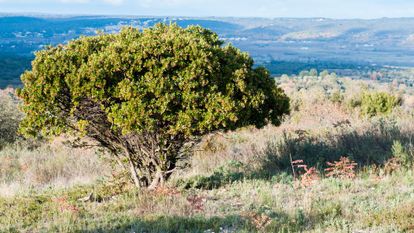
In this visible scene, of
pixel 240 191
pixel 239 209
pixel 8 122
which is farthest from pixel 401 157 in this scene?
pixel 8 122

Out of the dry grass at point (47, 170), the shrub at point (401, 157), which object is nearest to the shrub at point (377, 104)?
the shrub at point (401, 157)

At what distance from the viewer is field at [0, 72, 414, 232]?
5367 mm

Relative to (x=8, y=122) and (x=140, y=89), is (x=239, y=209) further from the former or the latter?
(x=8, y=122)

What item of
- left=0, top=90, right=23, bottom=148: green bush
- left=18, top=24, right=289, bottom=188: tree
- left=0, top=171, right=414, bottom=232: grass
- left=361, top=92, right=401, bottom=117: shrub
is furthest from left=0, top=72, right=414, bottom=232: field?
left=361, top=92, right=401, bottom=117: shrub

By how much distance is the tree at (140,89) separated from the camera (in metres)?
6.22

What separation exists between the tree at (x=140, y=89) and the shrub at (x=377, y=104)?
1213 cm

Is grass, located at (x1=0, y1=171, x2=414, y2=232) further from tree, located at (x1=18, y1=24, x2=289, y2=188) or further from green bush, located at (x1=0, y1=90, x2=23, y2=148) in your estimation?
green bush, located at (x1=0, y1=90, x2=23, y2=148)

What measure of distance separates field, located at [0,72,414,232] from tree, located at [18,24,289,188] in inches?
33.3

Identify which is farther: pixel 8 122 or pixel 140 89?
pixel 8 122

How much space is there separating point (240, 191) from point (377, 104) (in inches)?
504

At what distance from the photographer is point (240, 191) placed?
712 cm

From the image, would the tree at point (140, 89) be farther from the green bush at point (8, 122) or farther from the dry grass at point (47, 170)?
the green bush at point (8, 122)

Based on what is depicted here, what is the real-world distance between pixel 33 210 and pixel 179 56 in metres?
2.95

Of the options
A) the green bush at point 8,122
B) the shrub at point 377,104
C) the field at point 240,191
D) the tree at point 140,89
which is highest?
the tree at point 140,89
